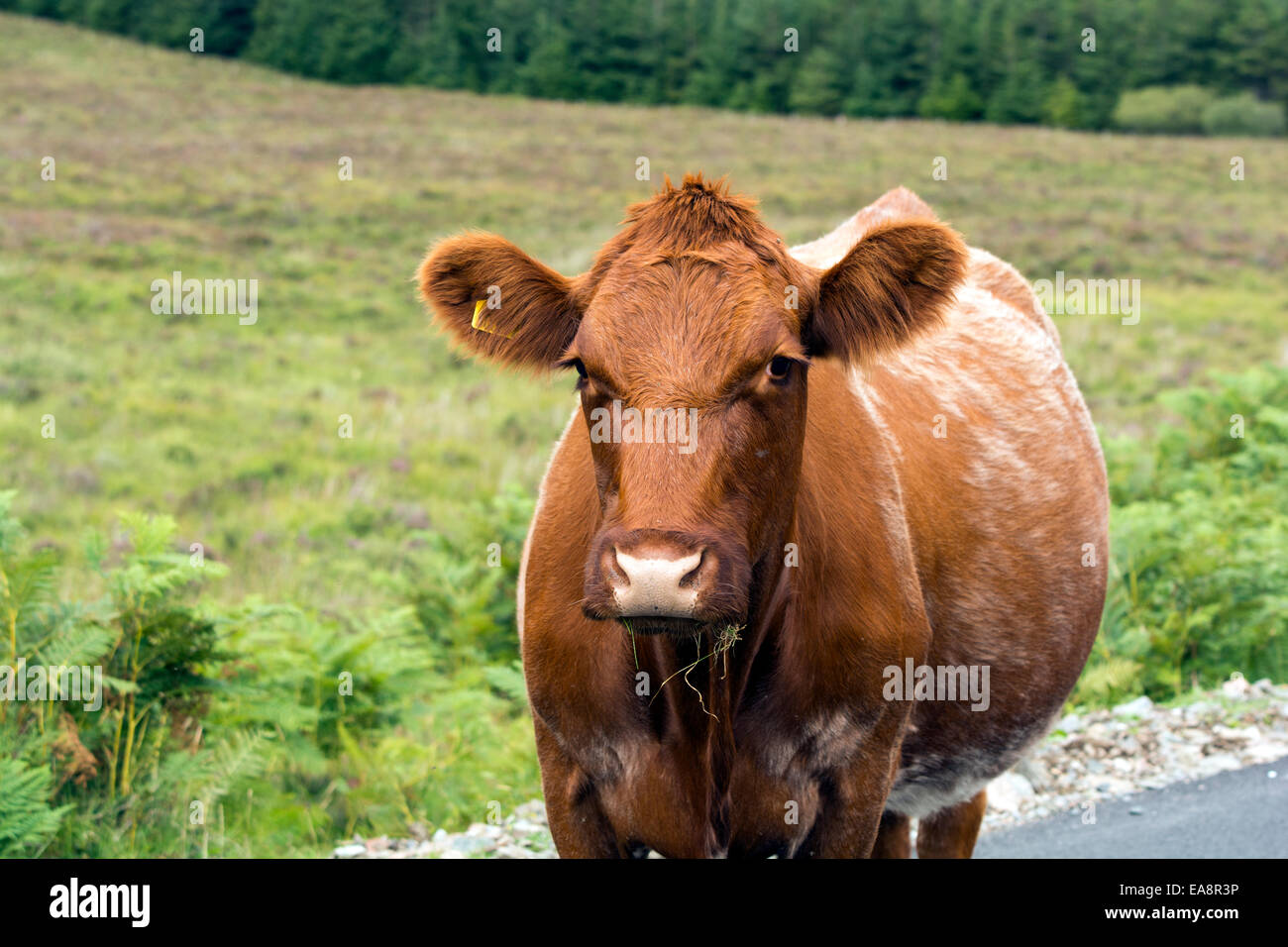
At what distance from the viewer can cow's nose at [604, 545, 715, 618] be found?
3139 millimetres

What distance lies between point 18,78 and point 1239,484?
51470mm

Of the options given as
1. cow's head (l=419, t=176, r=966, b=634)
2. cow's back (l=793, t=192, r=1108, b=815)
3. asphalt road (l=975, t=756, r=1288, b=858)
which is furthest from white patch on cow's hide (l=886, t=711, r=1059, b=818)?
cow's head (l=419, t=176, r=966, b=634)

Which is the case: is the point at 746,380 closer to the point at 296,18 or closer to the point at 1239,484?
the point at 1239,484

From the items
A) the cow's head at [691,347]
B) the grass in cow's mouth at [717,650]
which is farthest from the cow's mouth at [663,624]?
the grass in cow's mouth at [717,650]

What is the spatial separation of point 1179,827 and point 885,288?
403 cm

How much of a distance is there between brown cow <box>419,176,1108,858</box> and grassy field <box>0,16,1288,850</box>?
0.52 meters

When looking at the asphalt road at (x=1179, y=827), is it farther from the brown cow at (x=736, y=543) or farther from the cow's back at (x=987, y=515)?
the brown cow at (x=736, y=543)

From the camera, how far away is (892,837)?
5.97 meters

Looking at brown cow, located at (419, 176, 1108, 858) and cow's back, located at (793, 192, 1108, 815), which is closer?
brown cow, located at (419, 176, 1108, 858)

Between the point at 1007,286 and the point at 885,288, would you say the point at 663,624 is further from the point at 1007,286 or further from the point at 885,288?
the point at 1007,286

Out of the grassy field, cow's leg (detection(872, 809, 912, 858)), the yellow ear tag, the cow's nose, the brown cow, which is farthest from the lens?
the grassy field

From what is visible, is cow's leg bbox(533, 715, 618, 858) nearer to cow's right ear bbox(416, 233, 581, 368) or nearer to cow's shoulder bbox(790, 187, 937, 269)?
cow's right ear bbox(416, 233, 581, 368)

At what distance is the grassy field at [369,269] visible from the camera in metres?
12.8

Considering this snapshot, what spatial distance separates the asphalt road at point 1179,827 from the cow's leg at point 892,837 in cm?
74
